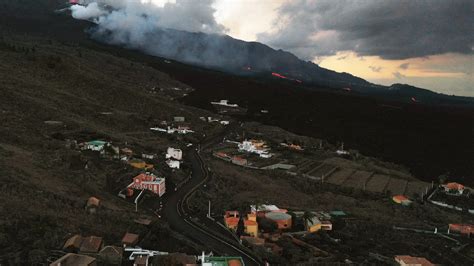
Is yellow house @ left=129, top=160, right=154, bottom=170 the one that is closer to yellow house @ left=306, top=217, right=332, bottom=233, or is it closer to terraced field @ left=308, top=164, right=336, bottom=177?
yellow house @ left=306, top=217, right=332, bottom=233

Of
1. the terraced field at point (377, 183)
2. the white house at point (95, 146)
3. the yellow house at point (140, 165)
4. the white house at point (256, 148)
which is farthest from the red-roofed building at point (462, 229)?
the white house at point (95, 146)

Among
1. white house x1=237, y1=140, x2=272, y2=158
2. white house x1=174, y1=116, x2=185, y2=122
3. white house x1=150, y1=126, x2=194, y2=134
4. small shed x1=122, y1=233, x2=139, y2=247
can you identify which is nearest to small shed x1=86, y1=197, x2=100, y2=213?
small shed x1=122, y1=233, x2=139, y2=247

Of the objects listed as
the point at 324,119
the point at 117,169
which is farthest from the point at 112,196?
the point at 324,119

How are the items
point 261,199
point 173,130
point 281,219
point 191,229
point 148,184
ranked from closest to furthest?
point 191,229 → point 281,219 → point 148,184 → point 261,199 → point 173,130

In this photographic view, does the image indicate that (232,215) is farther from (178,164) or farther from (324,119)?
(324,119)

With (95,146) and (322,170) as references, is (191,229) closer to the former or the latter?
(95,146)

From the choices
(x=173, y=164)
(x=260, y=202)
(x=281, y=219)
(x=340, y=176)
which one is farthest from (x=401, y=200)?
(x=173, y=164)
